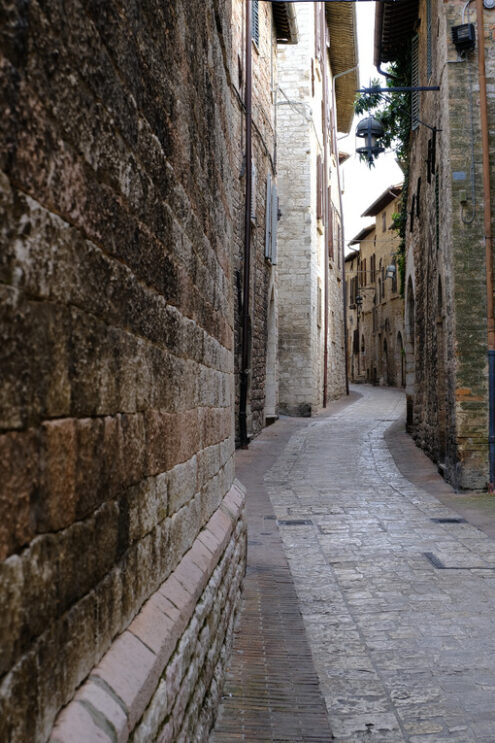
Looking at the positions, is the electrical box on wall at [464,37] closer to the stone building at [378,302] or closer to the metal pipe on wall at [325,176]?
the metal pipe on wall at [325,176]

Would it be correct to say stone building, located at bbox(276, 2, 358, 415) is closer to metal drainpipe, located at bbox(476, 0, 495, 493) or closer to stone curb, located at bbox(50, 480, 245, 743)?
metal drainpipe, located at bbox(476, 0, 495, 493)

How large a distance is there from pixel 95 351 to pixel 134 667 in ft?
2.66

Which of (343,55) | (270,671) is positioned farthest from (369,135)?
(343,55)

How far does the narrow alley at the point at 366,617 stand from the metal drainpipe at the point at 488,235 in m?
0.80

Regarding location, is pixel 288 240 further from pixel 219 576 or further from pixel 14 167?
pixel 14 167

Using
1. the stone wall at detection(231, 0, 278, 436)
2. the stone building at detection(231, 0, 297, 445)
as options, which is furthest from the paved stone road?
the stone wall at detection(231, 0, 278, 436)

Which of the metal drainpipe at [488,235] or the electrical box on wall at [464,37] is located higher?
the electrical box on wall at [464,37]

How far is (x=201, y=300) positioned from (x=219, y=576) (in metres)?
1.31

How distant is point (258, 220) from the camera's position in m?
15.2

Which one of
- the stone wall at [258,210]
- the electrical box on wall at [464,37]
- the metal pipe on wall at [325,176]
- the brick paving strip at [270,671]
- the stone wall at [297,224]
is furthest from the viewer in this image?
the metal pipe on wall at [325,176]

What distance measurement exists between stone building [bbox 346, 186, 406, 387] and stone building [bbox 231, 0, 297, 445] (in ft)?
43.8

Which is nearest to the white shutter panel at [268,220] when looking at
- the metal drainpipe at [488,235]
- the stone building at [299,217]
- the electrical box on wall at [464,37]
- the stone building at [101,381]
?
the stone building at [299,217]

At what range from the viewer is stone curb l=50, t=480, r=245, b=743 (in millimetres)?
1576

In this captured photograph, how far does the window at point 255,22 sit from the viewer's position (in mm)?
→ 14344
